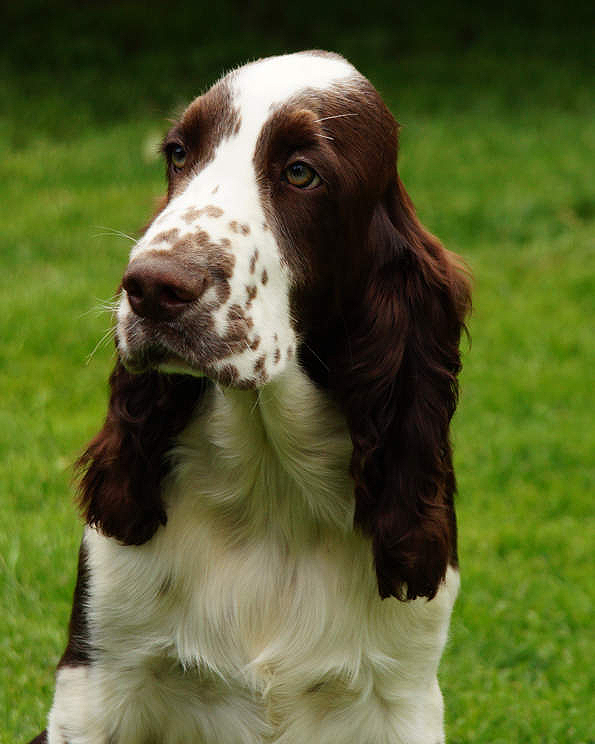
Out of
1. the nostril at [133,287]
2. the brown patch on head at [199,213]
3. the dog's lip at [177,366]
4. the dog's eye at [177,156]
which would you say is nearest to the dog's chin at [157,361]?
the dog's lip at [177,366]

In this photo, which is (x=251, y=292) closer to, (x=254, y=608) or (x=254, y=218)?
(x=254, y=218)

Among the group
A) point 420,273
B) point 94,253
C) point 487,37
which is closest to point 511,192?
point 94,253

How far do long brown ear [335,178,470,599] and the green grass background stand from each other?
30.0 inches

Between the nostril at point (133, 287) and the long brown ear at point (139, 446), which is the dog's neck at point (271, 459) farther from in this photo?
the nostril at point (133, 287)

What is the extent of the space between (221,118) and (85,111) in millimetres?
9199

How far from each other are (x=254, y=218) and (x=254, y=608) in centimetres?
101

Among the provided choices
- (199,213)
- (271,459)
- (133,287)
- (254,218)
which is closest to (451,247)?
(271,459)

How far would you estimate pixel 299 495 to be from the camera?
3.36m

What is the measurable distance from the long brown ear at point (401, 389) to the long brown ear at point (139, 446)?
1.34 ft

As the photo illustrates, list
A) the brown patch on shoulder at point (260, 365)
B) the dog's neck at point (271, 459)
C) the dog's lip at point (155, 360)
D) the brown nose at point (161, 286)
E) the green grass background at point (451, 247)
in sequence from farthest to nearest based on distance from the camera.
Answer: the green grass background at point (451, 247), the dog's neck at point (271, 459), the brown patch on shoulder at point (260, 365), the dog's lip at point (155, 360), the brown nose at point (161, 286)

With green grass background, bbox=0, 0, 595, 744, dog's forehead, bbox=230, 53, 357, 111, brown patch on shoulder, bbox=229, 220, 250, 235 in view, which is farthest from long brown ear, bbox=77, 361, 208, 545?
dog's forehead, bbox=230, 53, 357, 111

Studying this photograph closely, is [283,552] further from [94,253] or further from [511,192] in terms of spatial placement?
[511,192]

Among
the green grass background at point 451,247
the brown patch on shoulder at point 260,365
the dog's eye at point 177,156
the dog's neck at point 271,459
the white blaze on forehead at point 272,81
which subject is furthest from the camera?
the green grass background at point 451,247

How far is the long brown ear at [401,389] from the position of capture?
3.19 metres
